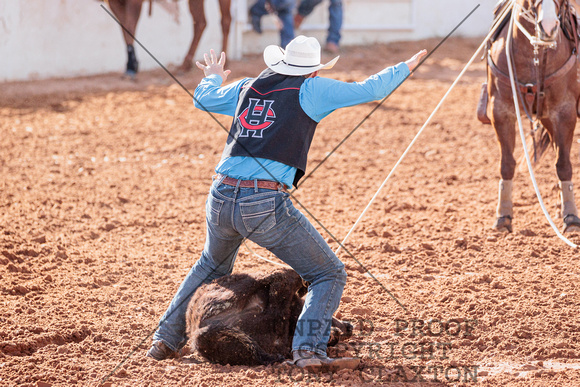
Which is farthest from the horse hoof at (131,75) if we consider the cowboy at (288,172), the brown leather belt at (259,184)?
the brown leather belt at (259,184)

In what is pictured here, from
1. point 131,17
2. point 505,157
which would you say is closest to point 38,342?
point 505,157

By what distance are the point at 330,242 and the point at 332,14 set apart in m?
9.65

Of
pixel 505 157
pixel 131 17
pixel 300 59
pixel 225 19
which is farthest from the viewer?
pixel 225 19

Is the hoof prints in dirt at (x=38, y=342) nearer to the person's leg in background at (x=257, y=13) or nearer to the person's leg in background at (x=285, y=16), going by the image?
the person's leg in background at (x=285, y=16)

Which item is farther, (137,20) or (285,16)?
(285,16)

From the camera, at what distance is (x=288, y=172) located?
3.62 m

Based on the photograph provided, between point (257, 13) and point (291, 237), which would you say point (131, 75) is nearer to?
point (257, 13)

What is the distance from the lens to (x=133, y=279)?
4922 mm

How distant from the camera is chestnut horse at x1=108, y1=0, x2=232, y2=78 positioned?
→ 11711mm

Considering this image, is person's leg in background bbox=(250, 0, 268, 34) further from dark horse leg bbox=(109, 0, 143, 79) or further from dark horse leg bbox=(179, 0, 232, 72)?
dark horse leg bbox=(109, 0, 143, 79)

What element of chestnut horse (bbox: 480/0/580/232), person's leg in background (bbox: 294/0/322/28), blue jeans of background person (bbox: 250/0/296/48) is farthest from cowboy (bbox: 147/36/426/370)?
person's leg in background (bbox: 294/0/322/28)

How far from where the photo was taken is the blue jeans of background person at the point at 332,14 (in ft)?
46.9

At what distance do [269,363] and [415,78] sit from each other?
9537 millimetres

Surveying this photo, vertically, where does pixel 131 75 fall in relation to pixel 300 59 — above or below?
below
